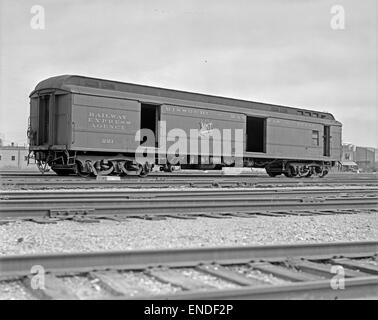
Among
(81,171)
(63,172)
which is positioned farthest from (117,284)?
(63,172)

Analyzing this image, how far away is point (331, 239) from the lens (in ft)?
23.9

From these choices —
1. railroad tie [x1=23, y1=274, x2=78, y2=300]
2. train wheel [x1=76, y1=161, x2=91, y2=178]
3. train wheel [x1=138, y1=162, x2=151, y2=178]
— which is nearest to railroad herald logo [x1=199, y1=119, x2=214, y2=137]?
train wheel [x1=138, y1=162, x2=151, y2=178]

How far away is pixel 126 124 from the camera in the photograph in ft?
57.6

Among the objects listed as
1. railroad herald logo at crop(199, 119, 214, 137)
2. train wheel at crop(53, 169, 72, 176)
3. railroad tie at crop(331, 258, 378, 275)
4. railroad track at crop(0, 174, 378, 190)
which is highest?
railroad herald logo at crop(199, 119, 214, 137)

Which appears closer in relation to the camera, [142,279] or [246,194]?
[142,279]

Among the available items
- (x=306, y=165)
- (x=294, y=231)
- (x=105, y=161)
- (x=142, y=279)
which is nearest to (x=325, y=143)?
(x=306, y=165)

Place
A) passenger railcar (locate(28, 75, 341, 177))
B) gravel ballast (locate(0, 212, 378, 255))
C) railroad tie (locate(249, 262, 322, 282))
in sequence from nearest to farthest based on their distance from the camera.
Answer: railroad tie (locate(249, 262, 322, 282)) → gravel ballast (locate(0, 212, 378, 255)) → passenger railcar (locate(28, 75, 341, 177))

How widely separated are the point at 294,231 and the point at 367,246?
6.28 ft

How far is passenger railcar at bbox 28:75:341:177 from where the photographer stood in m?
16.5

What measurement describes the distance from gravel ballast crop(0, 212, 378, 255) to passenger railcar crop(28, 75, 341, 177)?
901cm

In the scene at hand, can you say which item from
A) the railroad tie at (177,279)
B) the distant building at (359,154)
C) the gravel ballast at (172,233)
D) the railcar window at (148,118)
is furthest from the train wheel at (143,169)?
the distant building at (359,154)

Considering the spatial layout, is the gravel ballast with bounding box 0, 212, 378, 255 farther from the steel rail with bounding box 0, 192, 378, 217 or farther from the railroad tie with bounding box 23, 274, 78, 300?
the railroad tie with bounding box 23, 274, 78, 300

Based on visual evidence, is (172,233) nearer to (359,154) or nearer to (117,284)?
(117,284)
